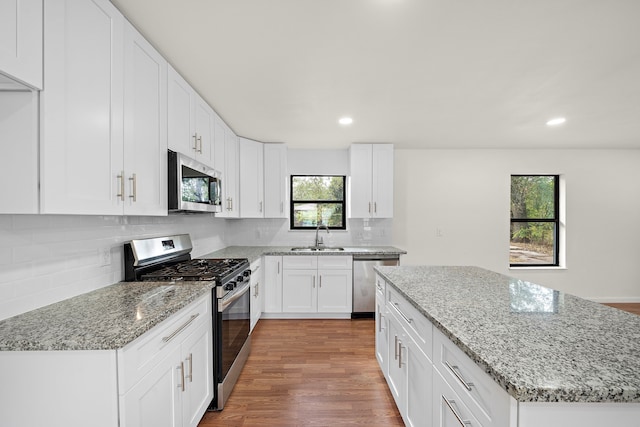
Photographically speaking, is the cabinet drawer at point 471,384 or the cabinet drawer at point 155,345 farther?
the cabinet drawer at point 155,345

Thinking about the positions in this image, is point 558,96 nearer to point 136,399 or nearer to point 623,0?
point 623,0

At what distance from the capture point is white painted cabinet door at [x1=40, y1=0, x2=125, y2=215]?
3.60ft

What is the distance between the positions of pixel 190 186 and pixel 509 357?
2164 millimetres

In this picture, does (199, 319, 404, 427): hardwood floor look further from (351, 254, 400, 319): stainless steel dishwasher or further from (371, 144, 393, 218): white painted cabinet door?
(371, 144, 393, 218): white painted cabinet door

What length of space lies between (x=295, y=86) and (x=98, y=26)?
1321 mm

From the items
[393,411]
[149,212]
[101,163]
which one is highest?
[101,163]

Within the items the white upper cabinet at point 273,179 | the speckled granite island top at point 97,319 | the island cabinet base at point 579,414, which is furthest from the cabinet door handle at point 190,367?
the white upper cabinet at point 273,179

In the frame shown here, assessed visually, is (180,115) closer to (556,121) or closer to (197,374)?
(197,374)

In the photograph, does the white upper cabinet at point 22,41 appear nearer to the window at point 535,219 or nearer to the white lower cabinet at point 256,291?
the white lower cabinet at point 256,291

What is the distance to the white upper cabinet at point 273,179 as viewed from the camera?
4.20 m

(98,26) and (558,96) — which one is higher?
(558,96)

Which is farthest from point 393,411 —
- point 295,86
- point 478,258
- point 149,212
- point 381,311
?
point 478,258

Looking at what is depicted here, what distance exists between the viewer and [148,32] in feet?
5.58

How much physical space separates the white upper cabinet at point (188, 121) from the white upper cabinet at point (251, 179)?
1057 millimetres
